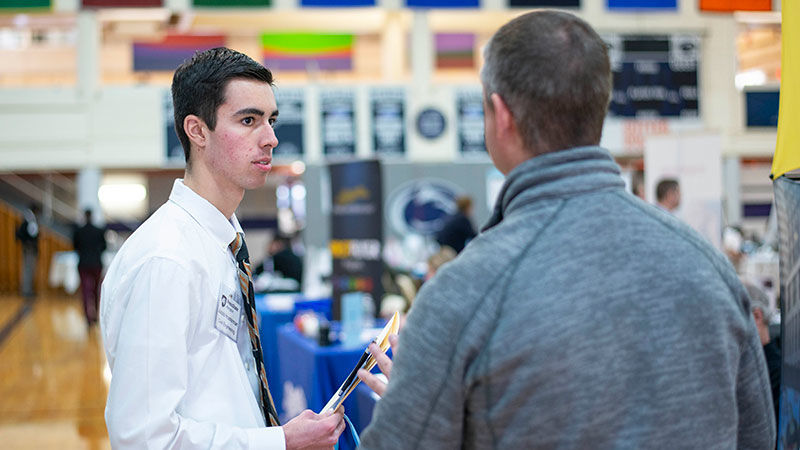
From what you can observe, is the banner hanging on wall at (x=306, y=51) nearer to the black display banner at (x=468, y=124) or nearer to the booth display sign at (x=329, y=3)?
the booth display sign at (x=329, y=3)

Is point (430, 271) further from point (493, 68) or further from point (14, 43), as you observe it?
point (14, 43)

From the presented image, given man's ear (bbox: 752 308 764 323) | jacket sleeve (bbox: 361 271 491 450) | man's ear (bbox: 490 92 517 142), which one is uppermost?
man's ear (bbox: 490 92 517 142)

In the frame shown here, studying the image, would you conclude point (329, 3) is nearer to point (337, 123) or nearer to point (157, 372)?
point (337, 123)

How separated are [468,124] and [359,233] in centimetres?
904

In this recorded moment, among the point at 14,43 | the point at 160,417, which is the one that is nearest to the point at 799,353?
the point at 160,417

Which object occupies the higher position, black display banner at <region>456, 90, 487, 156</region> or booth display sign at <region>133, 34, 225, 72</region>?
booth display sign at <region>133, 34, 225, 72</region>

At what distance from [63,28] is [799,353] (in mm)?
15552

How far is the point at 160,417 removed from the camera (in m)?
1.42

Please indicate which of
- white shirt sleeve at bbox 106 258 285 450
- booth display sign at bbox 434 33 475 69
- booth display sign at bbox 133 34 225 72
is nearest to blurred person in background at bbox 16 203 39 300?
booth display sign at bbox 133 34 225 72

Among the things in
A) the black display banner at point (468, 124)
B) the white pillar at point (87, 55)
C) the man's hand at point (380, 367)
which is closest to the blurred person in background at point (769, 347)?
the man's hand at point (380, 367)

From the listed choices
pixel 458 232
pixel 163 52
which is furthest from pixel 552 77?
pixel 163 52

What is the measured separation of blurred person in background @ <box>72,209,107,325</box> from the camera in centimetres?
1092

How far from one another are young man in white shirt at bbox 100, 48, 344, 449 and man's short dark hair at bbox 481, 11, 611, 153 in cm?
76

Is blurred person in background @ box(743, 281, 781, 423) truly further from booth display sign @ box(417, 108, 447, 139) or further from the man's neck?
booth display sign @ box(417, 108, 447, 139)
